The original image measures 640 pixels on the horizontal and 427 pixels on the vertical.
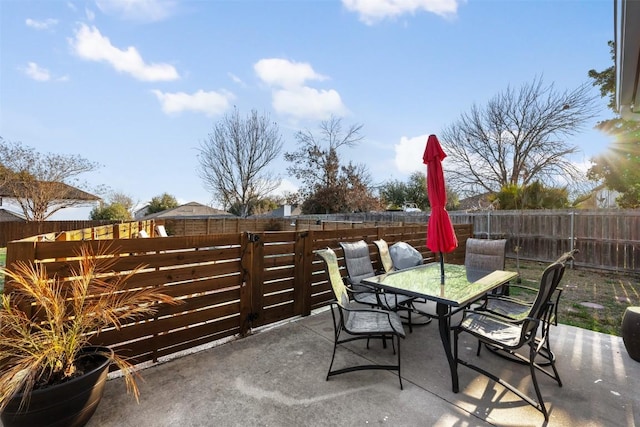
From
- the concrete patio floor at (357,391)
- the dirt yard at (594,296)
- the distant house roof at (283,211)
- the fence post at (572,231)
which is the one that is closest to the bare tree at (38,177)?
the distant house roof at (283,211)

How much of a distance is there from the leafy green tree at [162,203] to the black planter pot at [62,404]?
113ft

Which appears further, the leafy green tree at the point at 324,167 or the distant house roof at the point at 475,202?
the leafy green tree at the point at 324,167

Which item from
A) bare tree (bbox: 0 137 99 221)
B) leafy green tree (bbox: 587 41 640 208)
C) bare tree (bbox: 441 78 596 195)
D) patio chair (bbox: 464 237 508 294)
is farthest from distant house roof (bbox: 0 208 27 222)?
leafy green tree (bbox: 587 41 640 208)

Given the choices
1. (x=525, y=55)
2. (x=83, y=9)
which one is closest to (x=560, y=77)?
(x=525, y=55)

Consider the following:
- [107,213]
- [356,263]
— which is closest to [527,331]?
[356,263]

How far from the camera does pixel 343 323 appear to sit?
2.46m

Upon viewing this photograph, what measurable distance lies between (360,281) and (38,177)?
20928 mm

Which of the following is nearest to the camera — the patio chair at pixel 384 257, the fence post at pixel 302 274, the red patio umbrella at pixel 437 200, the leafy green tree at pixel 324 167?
the red patio umbrella at pixel 437 200

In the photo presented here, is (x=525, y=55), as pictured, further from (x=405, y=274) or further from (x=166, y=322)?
(x=166, y=322)

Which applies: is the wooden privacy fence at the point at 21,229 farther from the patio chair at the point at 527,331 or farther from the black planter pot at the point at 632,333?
the black planter pot at the point at 632,333

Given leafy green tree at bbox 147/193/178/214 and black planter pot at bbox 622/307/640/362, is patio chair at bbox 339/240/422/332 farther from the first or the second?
leafy green tree at bbox 147/193/178/214

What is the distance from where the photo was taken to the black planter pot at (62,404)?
5.38 ft

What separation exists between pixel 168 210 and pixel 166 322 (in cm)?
3292

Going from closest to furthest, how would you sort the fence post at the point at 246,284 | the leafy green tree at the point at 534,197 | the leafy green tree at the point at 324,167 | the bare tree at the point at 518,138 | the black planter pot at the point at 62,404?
the black planter pot at the point at 62,404
the fence post at the point at 246,284
the leafy green tree at the point at 534,197
the bare tree at the point at 518,138
the leafy green tree at the point at 324,167
